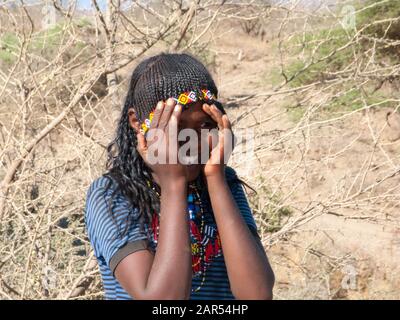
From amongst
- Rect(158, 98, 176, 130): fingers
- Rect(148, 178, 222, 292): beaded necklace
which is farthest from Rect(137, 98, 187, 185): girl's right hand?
Rect(148, 178, 222, 292): beaded necklace

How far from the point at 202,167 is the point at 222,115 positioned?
11 cm

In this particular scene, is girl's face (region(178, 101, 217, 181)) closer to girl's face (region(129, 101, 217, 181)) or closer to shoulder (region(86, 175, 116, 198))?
girl's face (region(129, 101, 217, 181))

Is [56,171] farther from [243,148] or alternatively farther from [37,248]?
[243,148]

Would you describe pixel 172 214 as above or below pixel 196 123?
below

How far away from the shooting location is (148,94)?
4.39 feet

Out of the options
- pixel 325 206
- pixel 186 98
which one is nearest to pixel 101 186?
pixel 186 98

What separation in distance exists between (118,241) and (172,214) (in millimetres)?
119

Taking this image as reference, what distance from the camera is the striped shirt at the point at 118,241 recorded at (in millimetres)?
1237

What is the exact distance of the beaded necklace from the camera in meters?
1.32

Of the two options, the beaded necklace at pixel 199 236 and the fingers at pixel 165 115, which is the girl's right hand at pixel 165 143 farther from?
the beaded necklace at pixel 199 236

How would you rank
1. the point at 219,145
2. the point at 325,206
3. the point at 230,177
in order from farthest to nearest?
the point at 325,206, the point at 230,177, the point at 219,145

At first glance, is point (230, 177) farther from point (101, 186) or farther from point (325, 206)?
point (325, 206)

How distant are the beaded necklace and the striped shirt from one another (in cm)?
1

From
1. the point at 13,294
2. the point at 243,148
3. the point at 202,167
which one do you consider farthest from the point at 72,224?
the point at 202,167
